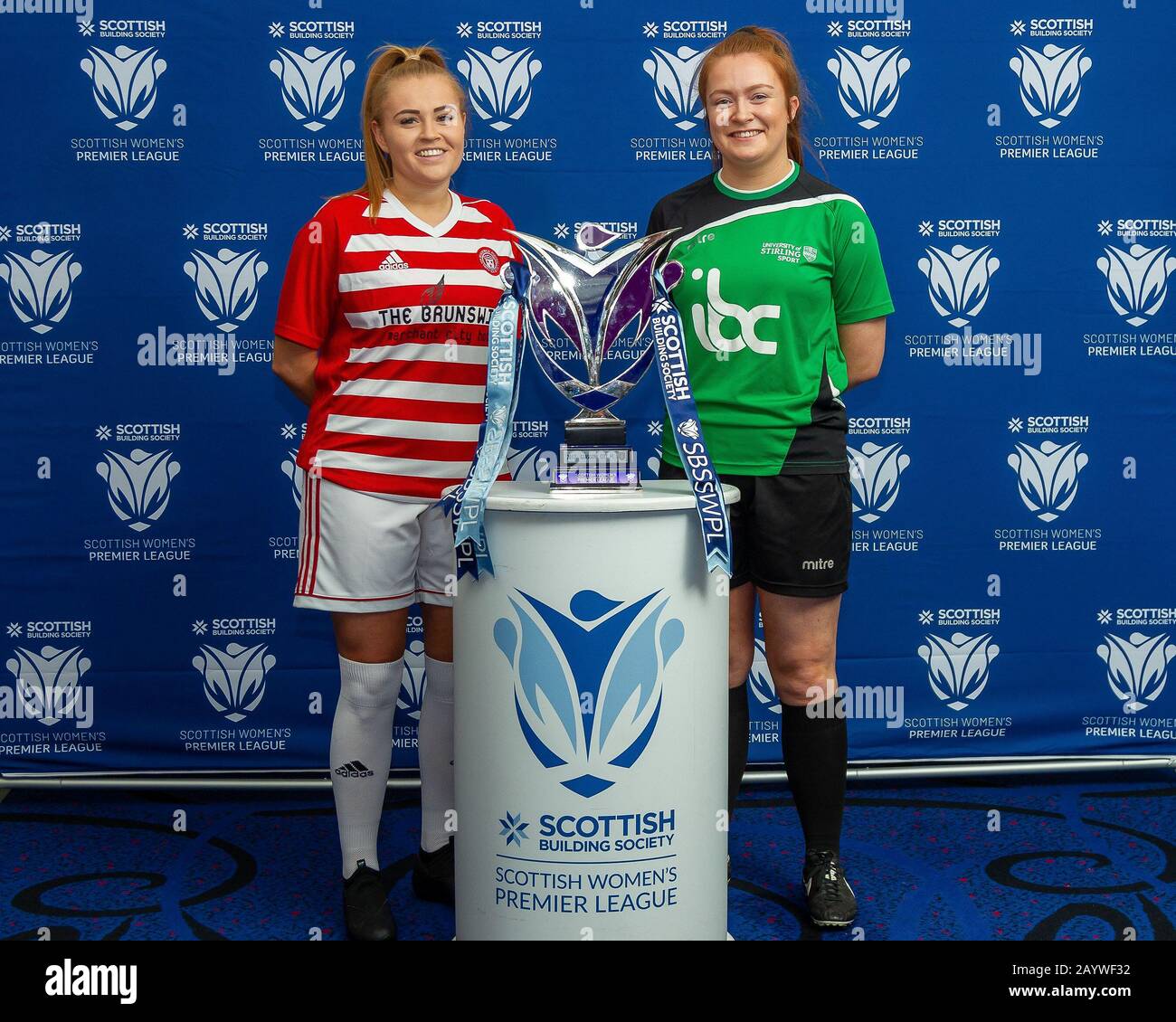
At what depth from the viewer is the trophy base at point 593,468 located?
1848mm

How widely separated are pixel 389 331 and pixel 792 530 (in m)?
0.79

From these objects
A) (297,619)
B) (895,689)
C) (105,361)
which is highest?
(105,361)

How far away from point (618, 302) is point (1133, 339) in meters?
1.75

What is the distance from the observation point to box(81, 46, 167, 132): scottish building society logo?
113 inches

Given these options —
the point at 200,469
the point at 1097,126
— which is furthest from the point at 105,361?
the point at 1097,126

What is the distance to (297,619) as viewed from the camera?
303 cm

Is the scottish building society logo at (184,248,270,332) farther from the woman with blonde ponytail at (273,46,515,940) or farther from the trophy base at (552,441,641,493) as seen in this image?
the trophy base at (552,441,641,493)

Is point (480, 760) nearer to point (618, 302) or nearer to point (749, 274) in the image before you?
point (618, 302)

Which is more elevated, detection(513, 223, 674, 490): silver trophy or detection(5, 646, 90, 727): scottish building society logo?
detection(513, 223, 674, 490): silver trophy

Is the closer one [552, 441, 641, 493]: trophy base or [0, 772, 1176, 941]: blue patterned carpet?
[552, 441, 641, 493]: trophy base

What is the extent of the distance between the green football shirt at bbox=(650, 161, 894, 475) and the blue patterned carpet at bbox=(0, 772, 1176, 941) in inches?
34.6

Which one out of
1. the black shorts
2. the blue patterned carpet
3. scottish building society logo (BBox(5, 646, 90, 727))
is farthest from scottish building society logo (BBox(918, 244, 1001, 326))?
scottish building society logo (BBox(5, 646, 90, 727))

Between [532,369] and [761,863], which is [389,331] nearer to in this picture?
[532,369]

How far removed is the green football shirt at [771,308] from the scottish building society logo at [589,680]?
0.48 m
